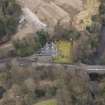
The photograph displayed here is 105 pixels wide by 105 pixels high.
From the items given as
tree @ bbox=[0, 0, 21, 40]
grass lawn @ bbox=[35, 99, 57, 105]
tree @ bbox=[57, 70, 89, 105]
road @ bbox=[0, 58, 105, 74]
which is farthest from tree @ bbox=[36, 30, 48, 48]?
grass lawn @ bbox=[35, 99, 57, 105]

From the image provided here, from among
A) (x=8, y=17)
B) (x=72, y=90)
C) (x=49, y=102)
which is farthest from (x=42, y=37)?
(x=72, y=90)

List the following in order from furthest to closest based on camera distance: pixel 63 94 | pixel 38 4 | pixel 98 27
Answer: pixel 38 4, pixel 98 27, pixel 63 94

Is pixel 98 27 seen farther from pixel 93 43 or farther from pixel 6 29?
pixel 6 29

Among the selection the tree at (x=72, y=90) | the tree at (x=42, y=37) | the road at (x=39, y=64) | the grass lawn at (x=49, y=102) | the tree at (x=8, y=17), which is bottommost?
the grass lawn at (x=49, y=102)

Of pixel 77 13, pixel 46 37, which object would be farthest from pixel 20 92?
pixel 77 13

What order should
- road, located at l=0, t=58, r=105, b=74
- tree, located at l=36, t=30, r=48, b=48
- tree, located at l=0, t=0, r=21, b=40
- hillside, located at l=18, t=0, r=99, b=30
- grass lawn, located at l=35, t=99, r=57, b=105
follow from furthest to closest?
hillside, located at l=18, t=0, r=99, b=30
tree, located at l=0, t=0, r=21, b=40
tree, located at l=36, t=30, r=48, b=48
road, located at l=0, t=58, r=105, b=74
grass lawn, located at l=35, t=99, r=57, b=105

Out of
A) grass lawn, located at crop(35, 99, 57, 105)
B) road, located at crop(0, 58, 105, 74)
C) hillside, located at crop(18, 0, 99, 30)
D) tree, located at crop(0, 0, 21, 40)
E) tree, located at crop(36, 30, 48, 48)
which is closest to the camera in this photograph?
grass lawn, located at crop(35, 99, 57, 105)

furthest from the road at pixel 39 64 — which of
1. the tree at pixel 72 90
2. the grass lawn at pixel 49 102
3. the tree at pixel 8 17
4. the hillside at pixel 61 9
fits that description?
the hillside at pixel 61 9

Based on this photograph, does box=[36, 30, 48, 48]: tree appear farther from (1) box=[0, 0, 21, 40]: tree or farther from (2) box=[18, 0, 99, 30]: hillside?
(1) box=[0, 0, 21, 40]: tree

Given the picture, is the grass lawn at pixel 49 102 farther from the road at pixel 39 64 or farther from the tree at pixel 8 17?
the tree at pixel 8 17

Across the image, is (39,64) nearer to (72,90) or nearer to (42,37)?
(42,37)

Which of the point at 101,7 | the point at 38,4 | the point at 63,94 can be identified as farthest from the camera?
the point at 38,4
